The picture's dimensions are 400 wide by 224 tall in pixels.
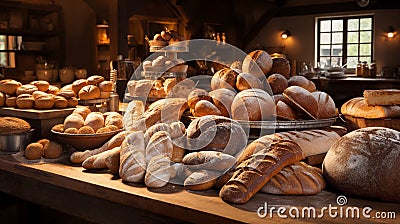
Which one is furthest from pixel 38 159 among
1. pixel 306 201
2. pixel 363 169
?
pixel 363 169

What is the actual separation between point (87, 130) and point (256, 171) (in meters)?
0.90

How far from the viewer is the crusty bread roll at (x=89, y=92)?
7.81 ft

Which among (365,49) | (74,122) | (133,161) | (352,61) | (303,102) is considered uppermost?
(365,49)

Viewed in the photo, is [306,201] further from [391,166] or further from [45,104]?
[45,104]

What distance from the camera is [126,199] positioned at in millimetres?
1501

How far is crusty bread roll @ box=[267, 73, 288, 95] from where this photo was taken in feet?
6.47

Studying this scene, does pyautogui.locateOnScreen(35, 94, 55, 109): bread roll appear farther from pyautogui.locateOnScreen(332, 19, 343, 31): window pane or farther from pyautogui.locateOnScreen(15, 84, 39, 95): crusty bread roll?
pyautogui.locateOnScreen(332, 19, 343, 31): window pane

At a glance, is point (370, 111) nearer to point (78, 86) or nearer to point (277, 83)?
point (277, 83)

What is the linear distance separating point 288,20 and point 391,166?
10.8 meters

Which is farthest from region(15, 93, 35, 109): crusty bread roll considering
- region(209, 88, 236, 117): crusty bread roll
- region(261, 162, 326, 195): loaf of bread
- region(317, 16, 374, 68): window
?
region(317, 16, 374, 68): window

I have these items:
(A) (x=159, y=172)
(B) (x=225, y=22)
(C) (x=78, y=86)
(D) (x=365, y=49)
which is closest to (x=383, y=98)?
(A) (x=159, y=172)

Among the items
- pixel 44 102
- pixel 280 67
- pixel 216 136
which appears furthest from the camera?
pixel 44 102

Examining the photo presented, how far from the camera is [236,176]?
139 cm

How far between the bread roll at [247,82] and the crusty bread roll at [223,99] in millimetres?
47
